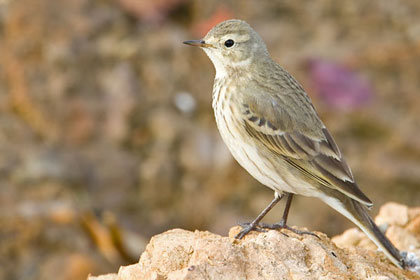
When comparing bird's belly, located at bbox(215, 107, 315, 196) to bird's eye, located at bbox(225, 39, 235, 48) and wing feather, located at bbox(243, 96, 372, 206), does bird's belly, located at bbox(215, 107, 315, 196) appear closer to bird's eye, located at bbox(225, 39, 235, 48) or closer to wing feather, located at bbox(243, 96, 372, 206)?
wing feather, located at bbox(243, 96, 372, 206)

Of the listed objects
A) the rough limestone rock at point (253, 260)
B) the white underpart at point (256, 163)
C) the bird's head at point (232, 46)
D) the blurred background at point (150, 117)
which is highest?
the blurred background at point (150, 117)

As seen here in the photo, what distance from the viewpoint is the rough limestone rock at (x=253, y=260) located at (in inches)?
154

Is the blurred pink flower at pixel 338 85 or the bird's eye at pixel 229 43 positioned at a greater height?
the blurred pink flower at pixel 338 85

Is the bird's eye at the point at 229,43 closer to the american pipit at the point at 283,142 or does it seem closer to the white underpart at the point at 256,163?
the american pipit at the point at 283,142

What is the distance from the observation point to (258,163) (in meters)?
5.11

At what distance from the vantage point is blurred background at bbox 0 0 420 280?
8094mm

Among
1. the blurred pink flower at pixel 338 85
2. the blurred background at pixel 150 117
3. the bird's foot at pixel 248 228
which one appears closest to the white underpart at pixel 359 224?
the bird's foot at pixel 248 228

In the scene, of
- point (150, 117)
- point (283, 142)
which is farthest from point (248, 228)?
point (150, 117)

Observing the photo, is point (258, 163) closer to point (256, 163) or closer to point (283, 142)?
point (256, 163)

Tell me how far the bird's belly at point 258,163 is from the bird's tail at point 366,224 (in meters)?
0.24

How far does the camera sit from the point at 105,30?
32.2ft

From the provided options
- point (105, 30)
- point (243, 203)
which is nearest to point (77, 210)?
point (243, 203)

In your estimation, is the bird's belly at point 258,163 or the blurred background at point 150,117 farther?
the blurred background at point 150,117

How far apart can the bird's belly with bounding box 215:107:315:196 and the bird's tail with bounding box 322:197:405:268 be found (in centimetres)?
24
